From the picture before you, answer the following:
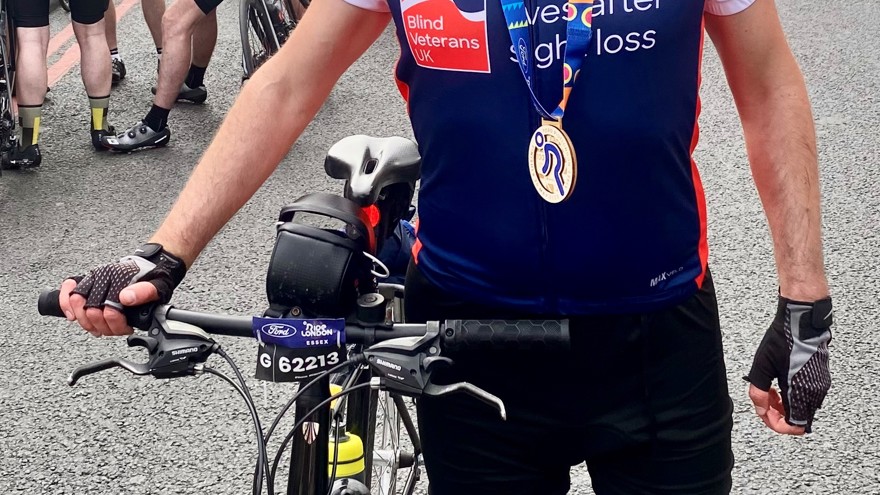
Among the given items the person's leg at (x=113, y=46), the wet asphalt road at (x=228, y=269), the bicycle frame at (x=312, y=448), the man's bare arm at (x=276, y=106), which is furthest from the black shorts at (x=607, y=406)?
the person's leg at (x=113, y=46)

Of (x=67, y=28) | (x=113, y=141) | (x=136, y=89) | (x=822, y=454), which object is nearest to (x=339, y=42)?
(x=822, y=454)

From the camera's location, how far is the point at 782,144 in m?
1.97

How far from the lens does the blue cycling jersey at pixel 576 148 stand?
178cm

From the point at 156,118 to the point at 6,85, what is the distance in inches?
34.7

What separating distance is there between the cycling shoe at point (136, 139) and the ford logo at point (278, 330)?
17.8ft

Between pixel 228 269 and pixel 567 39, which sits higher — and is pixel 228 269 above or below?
below

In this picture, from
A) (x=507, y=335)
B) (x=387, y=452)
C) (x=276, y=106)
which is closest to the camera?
(x=507, y=335)

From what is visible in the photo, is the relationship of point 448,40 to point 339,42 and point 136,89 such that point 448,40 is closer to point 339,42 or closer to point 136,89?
point 339,42

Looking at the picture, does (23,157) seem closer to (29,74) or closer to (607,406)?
(29,74)

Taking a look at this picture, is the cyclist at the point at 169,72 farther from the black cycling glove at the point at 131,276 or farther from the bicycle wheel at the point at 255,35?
the black cycling glove at the point at 131,276

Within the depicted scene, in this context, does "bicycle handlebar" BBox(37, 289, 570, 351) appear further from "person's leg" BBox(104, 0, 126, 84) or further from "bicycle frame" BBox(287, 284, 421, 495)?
"person's leg" BBox(104, 0, 126, 84)

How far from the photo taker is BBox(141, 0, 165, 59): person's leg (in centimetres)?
790

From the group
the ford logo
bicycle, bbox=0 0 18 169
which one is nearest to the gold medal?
the ford logo

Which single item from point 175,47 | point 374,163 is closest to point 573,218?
point 374,163
